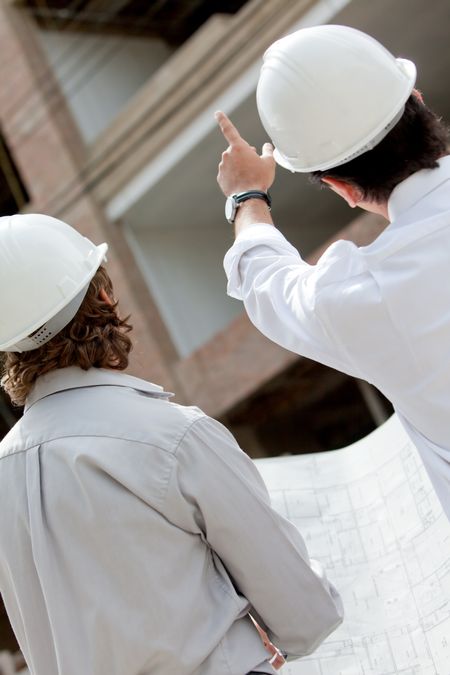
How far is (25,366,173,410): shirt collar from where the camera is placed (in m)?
2.23

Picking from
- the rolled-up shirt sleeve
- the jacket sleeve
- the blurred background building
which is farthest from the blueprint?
the blurred background building

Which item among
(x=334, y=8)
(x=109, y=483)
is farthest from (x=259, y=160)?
(x=334, y=8)

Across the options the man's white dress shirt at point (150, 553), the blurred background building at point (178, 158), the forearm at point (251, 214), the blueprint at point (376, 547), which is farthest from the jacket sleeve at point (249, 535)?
the blurred background building at point (178, 158)

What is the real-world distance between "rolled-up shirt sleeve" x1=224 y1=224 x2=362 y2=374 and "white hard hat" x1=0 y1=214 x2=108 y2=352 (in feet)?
1.03

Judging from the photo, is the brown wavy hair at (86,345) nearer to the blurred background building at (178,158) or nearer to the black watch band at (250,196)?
the black watch band at (250,196)

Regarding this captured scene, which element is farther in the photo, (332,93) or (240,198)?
(240,198)

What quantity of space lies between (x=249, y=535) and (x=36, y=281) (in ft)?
2.23

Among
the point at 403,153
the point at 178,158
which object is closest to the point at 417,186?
the point at 403,153

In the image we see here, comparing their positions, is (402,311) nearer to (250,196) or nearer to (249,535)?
(249,535)

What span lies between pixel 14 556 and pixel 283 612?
1.78ft

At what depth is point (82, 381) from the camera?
2.23 m

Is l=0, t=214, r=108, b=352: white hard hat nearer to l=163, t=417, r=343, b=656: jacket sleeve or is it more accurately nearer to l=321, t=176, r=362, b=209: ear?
l=163, t=417, r=343, b=656: jacket sleeve

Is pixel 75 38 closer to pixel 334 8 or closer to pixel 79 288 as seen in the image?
pixel 334 8

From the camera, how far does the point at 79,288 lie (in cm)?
224
